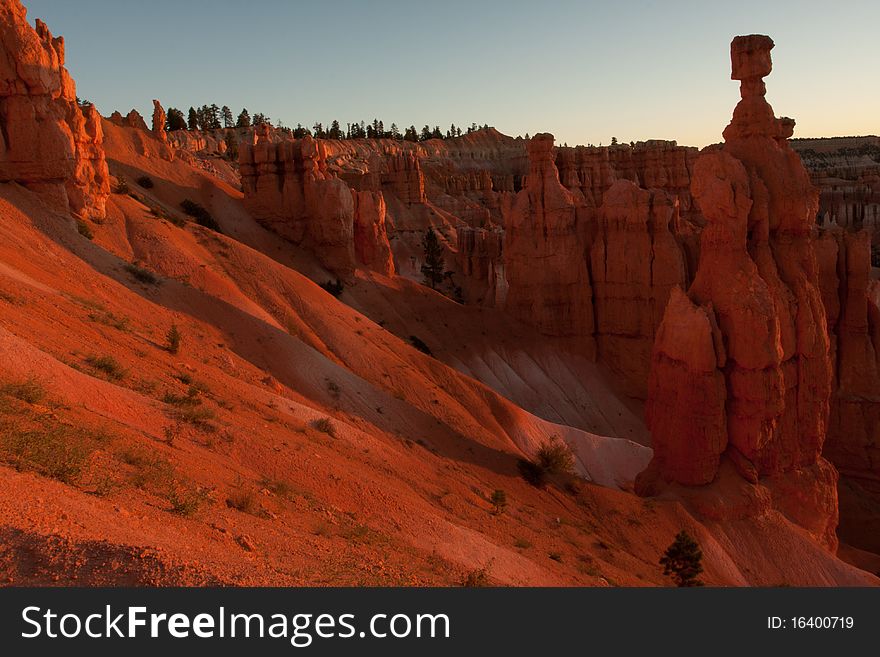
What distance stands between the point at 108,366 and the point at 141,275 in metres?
10.2

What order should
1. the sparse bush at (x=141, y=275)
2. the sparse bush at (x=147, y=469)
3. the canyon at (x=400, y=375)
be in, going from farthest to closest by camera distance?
the sparse bush at (x=141, y=275), the canyon at (x=400, y=375), the sparse bush at (x=147, y=469)

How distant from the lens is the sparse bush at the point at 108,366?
1363 cm

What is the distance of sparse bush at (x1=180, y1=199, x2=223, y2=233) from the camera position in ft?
125

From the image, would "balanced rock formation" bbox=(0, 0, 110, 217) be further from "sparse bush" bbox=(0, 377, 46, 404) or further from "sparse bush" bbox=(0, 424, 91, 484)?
"sparse bush" bbox=(0, 424, 91, 484)

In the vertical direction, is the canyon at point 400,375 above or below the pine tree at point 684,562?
above

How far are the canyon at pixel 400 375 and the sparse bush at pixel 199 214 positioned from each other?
155mm

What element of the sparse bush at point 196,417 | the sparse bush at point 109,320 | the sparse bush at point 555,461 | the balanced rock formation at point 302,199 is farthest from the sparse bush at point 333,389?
the balanced rock formation at point 302,199

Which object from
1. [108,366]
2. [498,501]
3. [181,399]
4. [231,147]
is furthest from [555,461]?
[231,147]

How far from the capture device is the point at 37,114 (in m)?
22.7

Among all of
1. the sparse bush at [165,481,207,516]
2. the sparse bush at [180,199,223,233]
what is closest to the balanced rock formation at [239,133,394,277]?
the sparse bush at [180,199,223,233]

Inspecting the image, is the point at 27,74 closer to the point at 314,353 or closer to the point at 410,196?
the point at 314,353

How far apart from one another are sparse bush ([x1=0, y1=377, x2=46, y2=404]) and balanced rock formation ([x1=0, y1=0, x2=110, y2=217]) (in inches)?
627

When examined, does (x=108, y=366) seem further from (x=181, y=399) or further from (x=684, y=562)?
(x=684, y=562)

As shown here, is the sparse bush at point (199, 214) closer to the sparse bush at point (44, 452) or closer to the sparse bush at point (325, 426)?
the sparse bush at point (325, 426)
